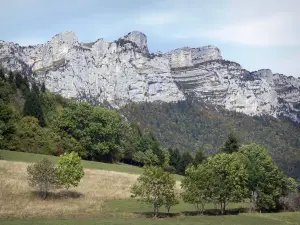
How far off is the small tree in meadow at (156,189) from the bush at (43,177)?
48.2ft

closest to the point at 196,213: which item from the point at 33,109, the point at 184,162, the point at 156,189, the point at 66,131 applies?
the point at 156,189

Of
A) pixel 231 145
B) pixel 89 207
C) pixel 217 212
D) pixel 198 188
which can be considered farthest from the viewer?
pixel 231 145

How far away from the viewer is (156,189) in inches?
2211

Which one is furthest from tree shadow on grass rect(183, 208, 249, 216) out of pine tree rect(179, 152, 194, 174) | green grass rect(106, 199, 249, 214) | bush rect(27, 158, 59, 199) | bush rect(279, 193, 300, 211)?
pine tree rect(179, 152, 194, 174)

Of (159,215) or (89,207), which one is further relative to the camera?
(89,207)

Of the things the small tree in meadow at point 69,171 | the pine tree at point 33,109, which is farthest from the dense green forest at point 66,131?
the small tree in meadow at point 69,171

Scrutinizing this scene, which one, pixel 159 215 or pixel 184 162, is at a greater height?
pixel 184 162

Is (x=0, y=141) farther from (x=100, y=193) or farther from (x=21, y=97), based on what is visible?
(x=21, y=97)

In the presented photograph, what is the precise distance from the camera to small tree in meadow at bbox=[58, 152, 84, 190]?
64.8m

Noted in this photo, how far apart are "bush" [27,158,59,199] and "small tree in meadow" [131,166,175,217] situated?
1469 cm

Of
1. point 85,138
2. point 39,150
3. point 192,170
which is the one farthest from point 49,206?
point 85,138

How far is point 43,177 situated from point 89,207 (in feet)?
32.5

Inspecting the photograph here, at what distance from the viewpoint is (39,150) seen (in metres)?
98.9

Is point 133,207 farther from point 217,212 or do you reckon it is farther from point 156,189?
point 217,212
